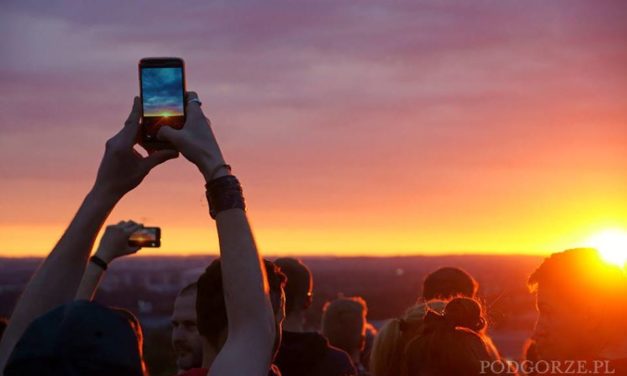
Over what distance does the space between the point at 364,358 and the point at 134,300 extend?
181 meters

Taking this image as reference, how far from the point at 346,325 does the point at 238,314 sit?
6.21 m

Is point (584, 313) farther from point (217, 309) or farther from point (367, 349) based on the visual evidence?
point (367, 349)

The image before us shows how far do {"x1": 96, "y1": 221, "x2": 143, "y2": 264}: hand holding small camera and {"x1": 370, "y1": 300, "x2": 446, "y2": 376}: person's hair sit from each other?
1.53m

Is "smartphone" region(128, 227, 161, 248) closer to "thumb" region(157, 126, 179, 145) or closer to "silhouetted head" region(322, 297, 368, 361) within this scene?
"thumb" region(157, 126, 179, 145)

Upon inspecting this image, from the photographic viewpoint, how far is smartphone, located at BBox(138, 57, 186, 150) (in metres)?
3.71

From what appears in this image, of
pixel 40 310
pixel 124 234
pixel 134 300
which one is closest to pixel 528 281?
pixel 124 234

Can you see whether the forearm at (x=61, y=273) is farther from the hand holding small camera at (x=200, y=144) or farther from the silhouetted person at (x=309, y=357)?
the silhouetted person at (x=309, y=357)

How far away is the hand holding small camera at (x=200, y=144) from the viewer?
11.2 ft

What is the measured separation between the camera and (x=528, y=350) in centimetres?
683

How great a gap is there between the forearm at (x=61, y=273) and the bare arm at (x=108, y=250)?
1.02 meters

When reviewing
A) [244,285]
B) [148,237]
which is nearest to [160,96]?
[244,285]

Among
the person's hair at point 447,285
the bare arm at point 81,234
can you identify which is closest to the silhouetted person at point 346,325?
the person's hair at point 447,285

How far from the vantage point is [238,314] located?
10.6 ft

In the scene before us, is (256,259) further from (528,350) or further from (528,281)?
(528,350)
